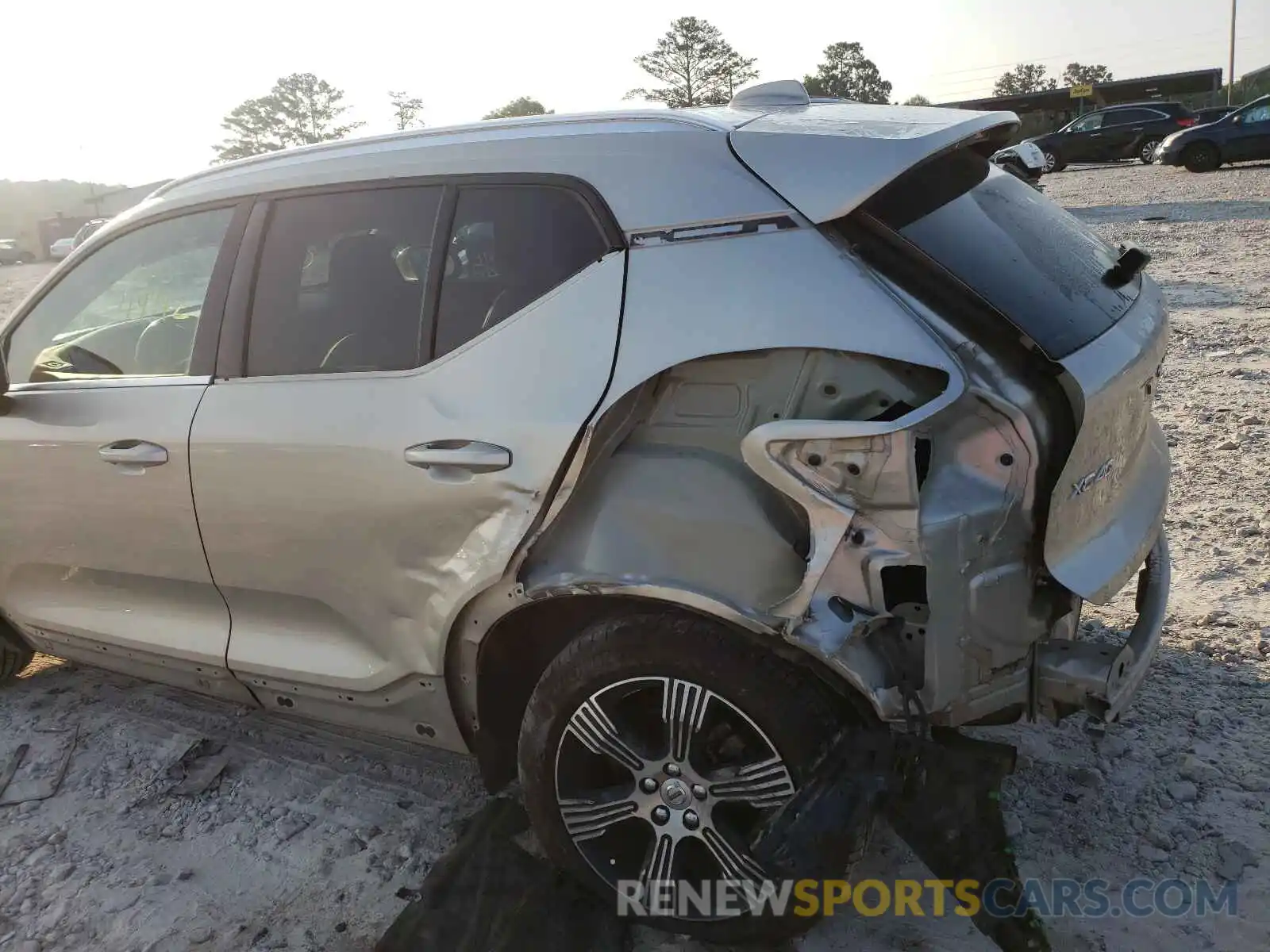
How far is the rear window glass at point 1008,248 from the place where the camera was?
2.28 metres

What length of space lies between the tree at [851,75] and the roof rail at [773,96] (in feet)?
231

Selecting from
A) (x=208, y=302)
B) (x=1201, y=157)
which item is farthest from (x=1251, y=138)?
(x=208, y=302)

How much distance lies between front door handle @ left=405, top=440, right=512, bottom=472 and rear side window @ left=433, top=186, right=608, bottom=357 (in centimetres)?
27

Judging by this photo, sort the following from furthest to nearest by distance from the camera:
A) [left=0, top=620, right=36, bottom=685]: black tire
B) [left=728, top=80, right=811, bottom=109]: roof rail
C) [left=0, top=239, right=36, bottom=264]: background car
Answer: [left=0, top=239, right=36, bottom=264]: background car, [left=0, top=620, right=36, bottom=685]: black tire, [left=728, top=80, right=811, bottom=109]: roof rail

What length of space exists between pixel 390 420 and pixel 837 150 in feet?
4.34

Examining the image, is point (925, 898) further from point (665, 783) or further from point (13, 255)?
point (13, 255)

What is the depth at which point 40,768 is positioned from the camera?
11.5 ft

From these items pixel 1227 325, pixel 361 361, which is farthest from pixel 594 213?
pixel 1227 325

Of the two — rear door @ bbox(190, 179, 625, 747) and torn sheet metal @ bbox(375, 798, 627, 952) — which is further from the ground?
rear door @ bbox(190, 179, 625, 747)

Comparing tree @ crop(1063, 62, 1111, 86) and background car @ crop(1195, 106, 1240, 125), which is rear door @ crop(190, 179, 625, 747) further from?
tree @ crop(1063, 62, 1111, 86)

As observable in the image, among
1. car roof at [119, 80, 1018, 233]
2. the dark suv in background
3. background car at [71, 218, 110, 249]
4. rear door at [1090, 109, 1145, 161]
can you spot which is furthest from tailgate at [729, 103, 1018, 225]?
rear door at [1090, 109, 1145, 161]

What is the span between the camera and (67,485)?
327cm

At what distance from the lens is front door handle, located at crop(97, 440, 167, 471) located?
3014mm

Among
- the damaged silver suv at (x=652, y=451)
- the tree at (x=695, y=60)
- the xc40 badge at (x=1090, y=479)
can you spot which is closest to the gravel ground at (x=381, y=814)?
the damaged silver suv at (x=652, y=451)
